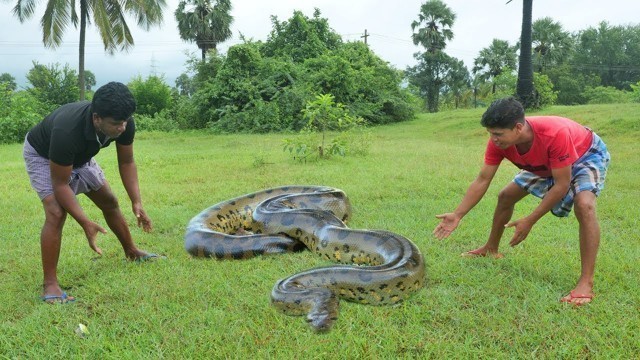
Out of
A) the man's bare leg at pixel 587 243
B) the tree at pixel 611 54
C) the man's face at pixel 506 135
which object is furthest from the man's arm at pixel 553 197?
the tree at pixel 611 54

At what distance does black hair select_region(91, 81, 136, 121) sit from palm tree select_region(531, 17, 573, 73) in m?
40.5

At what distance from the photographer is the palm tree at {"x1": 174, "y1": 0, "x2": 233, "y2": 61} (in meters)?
35.8

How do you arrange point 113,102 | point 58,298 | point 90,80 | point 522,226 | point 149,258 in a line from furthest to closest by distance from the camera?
point 90,80 → point 149,258 → point 58,298 → point 522,226 → point 113,102

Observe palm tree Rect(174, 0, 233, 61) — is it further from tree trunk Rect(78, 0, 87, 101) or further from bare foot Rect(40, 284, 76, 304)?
bare foot Rect(40, 284, 76, 304)

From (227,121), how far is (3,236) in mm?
15555

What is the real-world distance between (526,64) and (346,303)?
17.3m

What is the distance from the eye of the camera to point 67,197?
389 centimetres

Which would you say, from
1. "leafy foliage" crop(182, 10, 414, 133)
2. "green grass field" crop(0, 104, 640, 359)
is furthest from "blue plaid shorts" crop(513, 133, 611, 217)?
"leafy foliage" crop(182, 10, 414, 133)

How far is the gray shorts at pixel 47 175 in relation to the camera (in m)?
4.07

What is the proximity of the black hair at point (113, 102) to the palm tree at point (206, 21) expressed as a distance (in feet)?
110

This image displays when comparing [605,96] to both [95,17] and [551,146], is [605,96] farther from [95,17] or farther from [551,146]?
[551,146]

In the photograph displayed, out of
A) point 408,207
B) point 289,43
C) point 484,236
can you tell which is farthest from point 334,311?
point 289,43

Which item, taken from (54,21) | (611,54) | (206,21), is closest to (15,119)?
(54,21)

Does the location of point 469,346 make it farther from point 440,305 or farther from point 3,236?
point 3,236
